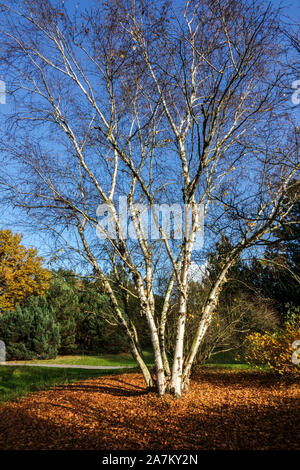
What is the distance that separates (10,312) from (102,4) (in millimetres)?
18872

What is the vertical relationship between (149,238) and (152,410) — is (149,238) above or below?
above

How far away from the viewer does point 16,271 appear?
68.2 ft

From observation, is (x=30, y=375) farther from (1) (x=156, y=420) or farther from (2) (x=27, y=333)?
(1) (x=156, y=420)

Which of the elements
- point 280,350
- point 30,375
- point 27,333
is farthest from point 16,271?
point 280,350

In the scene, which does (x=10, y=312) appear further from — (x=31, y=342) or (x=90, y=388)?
(x=90, y=388)

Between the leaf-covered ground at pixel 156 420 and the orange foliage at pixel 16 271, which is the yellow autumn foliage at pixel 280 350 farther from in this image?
the orange foliage at pixel 16 271

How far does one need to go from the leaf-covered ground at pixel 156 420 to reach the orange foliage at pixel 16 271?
15.3 m

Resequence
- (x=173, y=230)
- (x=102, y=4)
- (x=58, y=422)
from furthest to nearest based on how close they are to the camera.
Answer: (x=173, y=230), (x=102, y=4), (x=58, y=422)

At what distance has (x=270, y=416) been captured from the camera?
419 cm

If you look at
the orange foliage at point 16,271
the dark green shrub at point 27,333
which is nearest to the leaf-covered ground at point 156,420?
the dark green shrub at point 27,333

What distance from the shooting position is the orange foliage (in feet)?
67.3

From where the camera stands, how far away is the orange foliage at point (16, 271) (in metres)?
20.5

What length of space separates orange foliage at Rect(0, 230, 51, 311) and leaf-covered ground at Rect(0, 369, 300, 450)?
1526cm
